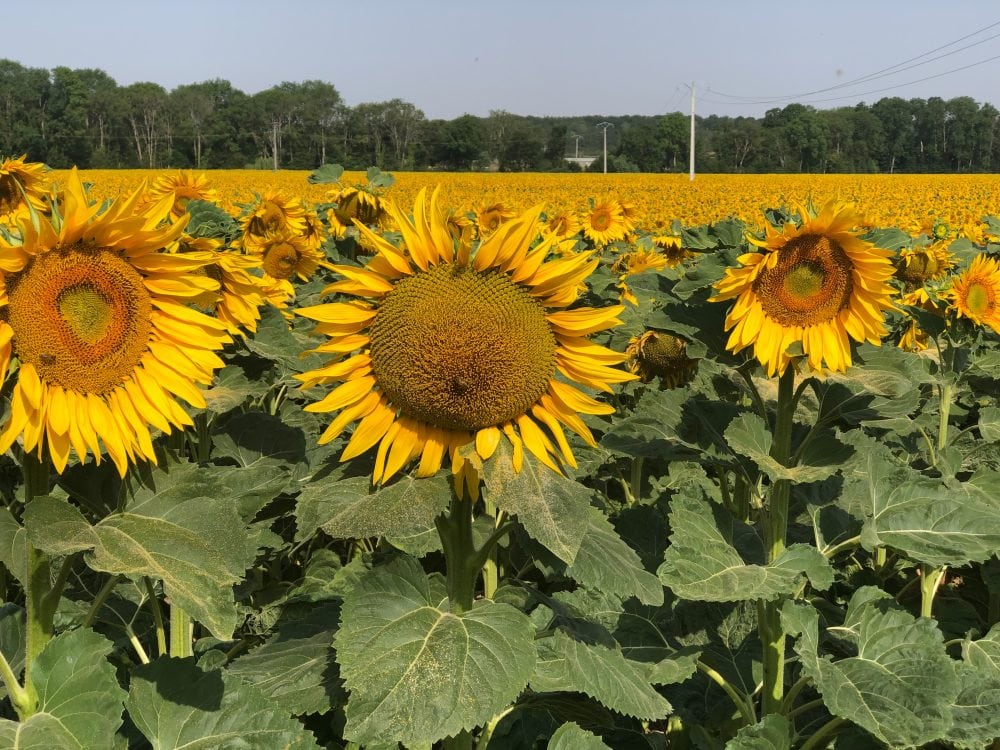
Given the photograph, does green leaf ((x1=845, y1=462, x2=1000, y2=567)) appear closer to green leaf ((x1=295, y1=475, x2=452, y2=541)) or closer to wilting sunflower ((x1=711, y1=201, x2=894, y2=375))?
wilting sunflower ((x1=711, y1=201, x2=894, y2=375))

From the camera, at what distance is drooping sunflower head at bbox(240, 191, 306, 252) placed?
5059mm

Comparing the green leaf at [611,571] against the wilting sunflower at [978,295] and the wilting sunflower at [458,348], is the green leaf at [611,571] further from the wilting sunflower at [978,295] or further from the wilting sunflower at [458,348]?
the wilting sunflower at [978,295]

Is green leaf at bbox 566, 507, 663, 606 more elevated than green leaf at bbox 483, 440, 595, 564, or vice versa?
green leaf at bbox 483, 440, 595, 564

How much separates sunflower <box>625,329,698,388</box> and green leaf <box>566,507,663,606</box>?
8.19 ft

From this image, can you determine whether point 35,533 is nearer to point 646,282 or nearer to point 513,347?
point 513,347

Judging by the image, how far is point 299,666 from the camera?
1885mm

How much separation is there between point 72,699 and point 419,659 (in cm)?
60

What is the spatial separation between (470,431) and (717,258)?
123cm

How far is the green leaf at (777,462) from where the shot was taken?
219 centimetres

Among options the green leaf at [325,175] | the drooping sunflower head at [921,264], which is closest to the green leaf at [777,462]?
the drooping sunflower head at [921,264]

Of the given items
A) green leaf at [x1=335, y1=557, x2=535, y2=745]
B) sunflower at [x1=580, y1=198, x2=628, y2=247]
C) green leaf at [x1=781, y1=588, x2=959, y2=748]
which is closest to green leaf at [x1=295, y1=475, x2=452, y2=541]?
green leaf at [x1=335, y1=557, x2=535, y2=745]

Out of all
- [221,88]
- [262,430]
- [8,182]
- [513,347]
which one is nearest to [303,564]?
[262,430]

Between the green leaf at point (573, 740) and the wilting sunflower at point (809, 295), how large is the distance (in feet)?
3.50

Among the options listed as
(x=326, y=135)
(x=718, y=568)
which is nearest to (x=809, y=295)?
(x=718, y=568)
